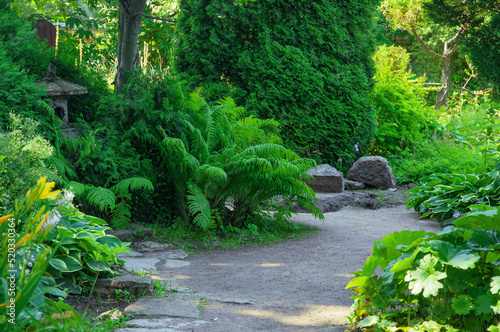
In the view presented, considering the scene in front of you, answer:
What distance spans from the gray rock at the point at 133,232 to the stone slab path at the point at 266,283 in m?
0.41

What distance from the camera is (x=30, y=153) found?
3547 mm

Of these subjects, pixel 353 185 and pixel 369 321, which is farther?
pixel 353 185

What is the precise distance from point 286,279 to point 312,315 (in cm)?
93

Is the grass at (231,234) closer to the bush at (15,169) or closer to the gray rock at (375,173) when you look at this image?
the bush at (15,169)

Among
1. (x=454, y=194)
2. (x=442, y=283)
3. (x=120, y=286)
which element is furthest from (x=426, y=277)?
(x=454, y=194)

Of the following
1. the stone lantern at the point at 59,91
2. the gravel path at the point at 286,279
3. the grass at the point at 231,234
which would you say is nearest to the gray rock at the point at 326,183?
the gravel path at the point at 286,279

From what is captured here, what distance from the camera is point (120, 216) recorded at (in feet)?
17.6

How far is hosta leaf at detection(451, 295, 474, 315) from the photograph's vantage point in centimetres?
250

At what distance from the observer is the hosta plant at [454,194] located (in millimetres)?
5848

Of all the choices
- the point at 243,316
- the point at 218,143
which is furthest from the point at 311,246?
the point at 243,316

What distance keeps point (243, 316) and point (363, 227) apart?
347 cm

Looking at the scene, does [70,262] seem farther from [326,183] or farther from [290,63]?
[290,63]

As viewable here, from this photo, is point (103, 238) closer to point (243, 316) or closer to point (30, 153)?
point (30, 153)

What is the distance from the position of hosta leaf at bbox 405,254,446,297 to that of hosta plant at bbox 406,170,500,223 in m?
3.54
